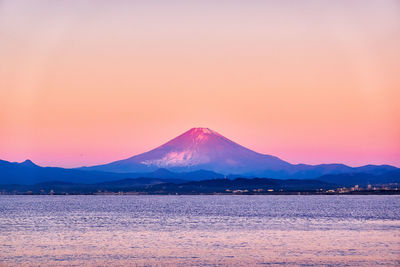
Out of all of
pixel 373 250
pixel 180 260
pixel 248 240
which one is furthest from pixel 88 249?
pixel 373 250

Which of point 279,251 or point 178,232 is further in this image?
point 178,232

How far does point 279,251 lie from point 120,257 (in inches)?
574

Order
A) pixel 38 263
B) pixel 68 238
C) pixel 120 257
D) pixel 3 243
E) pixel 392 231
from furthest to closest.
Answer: pixel 392 231
pixel 68 238
pixel 3 243
pixel 120 257
pixel 38 263

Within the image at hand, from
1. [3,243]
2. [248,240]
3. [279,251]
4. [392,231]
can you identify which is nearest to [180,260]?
[279,251]

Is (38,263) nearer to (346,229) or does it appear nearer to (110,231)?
(110,231)

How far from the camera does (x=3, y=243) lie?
6531 cm

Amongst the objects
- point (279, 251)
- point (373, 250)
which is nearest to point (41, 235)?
point (279, 251)

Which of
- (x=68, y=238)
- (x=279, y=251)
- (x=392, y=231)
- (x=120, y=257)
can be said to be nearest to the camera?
(x=120, y=257)

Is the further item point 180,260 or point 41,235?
point 41,235

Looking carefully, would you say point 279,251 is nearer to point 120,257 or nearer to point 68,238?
point 120,257

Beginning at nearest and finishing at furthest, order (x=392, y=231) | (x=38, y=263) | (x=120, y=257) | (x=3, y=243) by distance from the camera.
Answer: (x=38, y=263)
(x=120, y=257)
(x=3, y=243)
(x=392, y=231)

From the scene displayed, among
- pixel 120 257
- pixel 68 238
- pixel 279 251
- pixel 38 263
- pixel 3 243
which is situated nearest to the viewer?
pixel 38 263

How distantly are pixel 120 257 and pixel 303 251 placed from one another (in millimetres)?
16676

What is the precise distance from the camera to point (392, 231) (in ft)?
258
